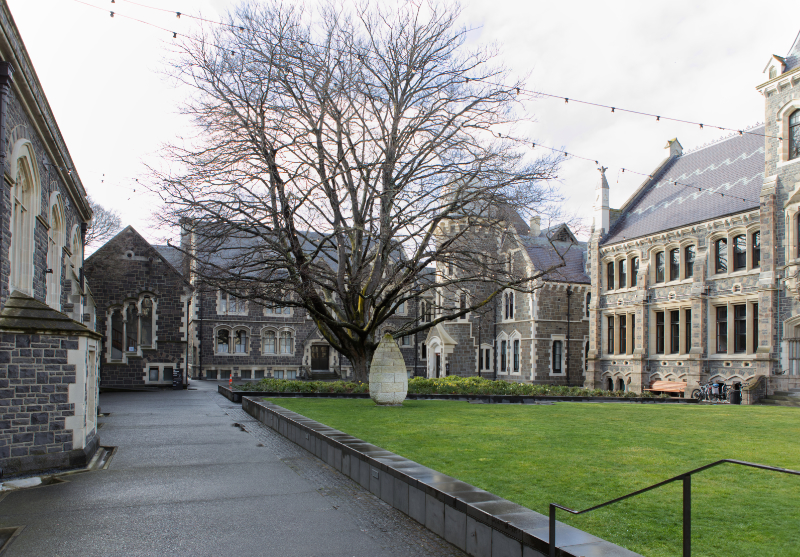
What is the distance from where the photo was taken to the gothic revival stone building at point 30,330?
909cm

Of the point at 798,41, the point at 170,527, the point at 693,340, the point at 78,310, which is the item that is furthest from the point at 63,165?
the point at 798,41

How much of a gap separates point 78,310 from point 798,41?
101 feet

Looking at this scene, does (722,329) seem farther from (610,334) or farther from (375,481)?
(375,481)

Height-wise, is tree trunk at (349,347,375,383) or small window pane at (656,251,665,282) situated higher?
small window pane at (656,251,665,282)

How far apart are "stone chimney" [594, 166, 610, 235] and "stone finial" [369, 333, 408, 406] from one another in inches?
988

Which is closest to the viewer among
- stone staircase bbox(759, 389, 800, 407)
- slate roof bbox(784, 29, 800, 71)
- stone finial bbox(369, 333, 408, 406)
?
stone finial bbox(369, 333, 408, 406)

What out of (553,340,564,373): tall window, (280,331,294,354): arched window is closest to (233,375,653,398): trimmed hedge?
(553,340,564,373): tall window

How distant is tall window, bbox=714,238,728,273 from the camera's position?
97.0ft

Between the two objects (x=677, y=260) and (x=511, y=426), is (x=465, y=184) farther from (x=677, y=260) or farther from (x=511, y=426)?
(x=677, y=260)

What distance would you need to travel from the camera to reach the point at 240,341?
45.5 meters

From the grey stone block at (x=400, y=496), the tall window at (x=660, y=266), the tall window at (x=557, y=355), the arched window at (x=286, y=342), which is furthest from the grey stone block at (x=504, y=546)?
the arched window at (x=286, y=342)

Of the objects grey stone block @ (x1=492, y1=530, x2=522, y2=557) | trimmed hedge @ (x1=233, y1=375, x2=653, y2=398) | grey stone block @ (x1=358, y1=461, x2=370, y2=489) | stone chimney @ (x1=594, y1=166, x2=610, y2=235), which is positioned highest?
stone chimney @ (x1=594, y1=166, x2=610, y2=235)

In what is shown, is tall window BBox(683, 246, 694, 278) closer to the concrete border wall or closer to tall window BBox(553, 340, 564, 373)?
tall window BBox(553, 340, 564, 373)

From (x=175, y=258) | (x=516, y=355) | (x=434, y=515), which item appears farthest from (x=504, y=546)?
(x=175, y=258)
